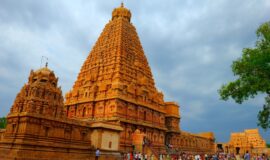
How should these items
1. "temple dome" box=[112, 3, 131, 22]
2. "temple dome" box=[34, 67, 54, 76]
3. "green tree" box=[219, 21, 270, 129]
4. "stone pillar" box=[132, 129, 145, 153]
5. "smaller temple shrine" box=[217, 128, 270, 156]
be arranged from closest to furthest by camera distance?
"green tree" box=[219, 21, 270, 129], "temple dome" box=[34, 67, 54, 76], "stone pillar" box=[132, 129, 145, 153], "temple dome" box=[112, 3, 131, 22], "smaller temple shrine" box=[217, 128, 270, 156]

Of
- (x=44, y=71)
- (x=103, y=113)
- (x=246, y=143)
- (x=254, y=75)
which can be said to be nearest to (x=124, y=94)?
(x=103, y=113)

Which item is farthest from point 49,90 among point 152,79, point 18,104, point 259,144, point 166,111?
point 259,144

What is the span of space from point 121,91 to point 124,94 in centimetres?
79

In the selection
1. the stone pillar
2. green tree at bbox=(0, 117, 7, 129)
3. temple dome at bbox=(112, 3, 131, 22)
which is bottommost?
the stone pillar

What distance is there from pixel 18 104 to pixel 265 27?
25.3 meters

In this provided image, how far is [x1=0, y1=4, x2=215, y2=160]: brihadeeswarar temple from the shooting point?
24359 mm

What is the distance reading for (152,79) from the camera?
165 feet

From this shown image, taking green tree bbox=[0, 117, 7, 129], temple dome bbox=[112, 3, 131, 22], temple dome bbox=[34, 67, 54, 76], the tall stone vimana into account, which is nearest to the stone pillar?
the tall stone vimana

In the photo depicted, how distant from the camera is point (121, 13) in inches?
2186

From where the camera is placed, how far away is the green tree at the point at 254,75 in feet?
64.7

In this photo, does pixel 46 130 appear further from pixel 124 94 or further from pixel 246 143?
pixel 246 143

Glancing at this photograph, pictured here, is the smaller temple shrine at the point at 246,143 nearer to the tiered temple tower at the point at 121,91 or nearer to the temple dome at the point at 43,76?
the tiered temple tower at the point at 121,91

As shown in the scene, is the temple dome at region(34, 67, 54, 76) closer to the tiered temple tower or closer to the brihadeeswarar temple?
the brihadeeswarar temple

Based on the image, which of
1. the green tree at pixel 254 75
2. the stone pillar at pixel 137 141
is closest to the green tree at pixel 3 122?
the stone pillar at pixel 137 141
